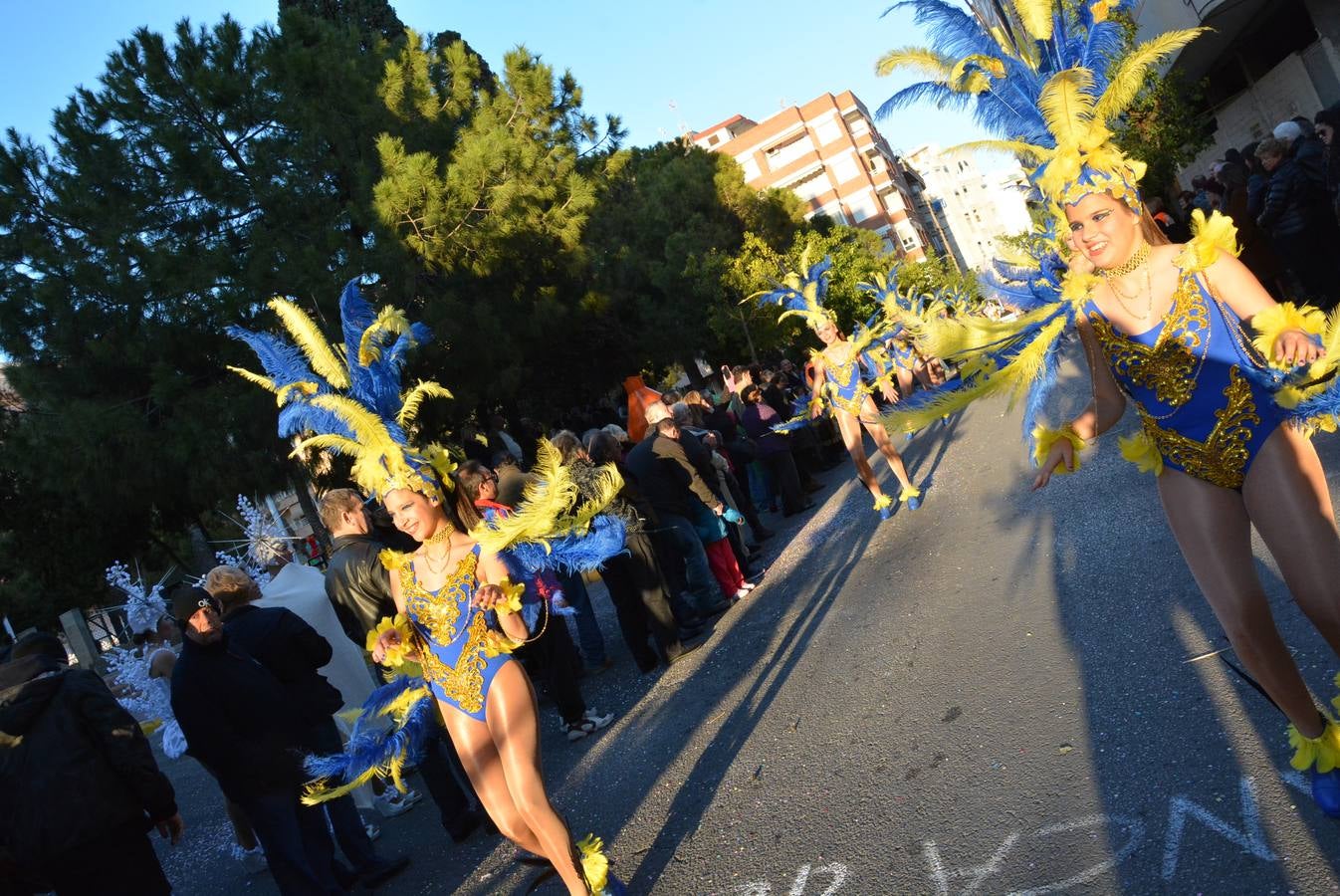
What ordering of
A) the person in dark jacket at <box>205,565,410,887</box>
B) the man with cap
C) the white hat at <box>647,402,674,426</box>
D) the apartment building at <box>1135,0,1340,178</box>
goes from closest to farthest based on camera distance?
the person in dark jacket at <box>205,565,410,887</box> < the man with cap < the white hat at <box>647,402,674,426</box> < the apartment building at <box>1135,0,1340,178</box>

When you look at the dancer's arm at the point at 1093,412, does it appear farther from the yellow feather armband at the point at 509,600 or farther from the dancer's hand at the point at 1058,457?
the yellow feather armband at the point at 509,600

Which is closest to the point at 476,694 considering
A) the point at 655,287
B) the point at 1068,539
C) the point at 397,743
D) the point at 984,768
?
the point at 397,743

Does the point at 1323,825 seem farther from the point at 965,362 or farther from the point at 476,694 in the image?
the point at 476,694

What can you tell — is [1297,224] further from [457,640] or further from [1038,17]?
[457,640]

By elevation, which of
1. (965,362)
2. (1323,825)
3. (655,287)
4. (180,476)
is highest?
(655,287)

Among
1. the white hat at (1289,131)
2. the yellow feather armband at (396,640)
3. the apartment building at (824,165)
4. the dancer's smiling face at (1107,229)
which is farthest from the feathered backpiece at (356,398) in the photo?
the apartment building at (824,165)

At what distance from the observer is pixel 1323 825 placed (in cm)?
303

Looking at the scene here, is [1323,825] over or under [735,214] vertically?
under

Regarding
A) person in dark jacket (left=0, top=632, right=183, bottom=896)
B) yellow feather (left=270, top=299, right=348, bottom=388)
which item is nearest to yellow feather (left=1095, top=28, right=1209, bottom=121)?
yellow feather (left=270, top=299, right=348, bottom=388)

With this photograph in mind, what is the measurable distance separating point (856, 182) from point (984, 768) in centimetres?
7762

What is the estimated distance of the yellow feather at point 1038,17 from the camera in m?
3.79

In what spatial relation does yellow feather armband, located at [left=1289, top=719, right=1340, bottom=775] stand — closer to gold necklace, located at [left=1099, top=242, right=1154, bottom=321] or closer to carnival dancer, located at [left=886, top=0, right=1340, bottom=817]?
carnival dancer, located at [left=886, top=0, right=1340, bottom=817]

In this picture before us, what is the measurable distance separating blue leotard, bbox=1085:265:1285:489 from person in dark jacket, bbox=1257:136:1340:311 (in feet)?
21.8

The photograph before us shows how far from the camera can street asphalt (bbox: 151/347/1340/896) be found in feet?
11.1
